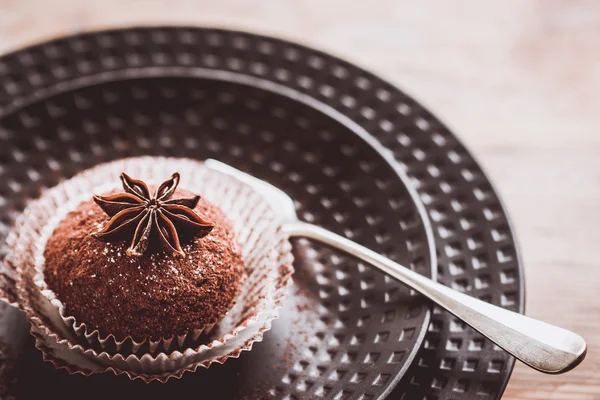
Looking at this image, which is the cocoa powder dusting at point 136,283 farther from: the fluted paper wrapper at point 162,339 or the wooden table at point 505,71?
the wooden table at point 505,71

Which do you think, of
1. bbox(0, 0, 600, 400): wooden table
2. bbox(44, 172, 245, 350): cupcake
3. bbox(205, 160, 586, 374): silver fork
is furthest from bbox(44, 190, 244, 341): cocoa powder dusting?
bbox(0, 0, 600, 400): wooden table

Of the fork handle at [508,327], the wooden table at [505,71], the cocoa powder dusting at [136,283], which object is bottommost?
the cocoa powder dusting at [136,283]

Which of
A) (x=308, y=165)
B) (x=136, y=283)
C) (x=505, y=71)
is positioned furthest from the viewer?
(x=505, y=71)

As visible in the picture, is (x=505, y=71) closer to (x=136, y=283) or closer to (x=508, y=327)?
(x=508, y=327)

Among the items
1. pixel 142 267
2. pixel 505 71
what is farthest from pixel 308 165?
pixel 505 71

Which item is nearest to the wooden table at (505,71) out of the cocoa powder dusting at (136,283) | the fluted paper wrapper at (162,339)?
the fluted paper wrapper at (162,339)

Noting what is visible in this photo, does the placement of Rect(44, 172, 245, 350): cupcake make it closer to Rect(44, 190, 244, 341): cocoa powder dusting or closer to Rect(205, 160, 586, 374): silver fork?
Rect(44, 190, 244, 341): cocoa powder dusting

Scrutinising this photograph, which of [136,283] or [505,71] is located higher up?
[505,71]
